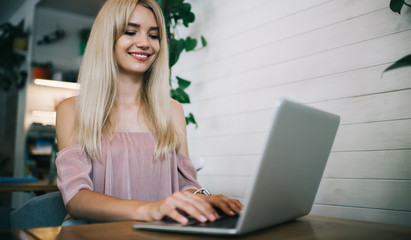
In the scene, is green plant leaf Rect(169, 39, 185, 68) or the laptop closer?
the laptop

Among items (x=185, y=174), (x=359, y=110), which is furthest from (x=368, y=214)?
(x=185, y=174)

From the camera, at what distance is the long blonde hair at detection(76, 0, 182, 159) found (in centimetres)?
136

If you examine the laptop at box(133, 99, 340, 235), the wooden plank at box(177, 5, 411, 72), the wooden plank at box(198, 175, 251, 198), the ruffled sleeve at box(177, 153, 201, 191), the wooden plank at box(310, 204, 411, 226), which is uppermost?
the wooden plank at box(177, 5, 411, 72)

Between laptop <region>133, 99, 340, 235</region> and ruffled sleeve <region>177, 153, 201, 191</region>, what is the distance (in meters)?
0.71

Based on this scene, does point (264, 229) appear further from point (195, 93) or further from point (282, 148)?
point (195, 93)

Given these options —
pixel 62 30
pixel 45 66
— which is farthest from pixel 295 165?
pixel 62 30

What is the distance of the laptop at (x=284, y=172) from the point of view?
591mm

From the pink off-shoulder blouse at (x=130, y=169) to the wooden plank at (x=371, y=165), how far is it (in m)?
0.69

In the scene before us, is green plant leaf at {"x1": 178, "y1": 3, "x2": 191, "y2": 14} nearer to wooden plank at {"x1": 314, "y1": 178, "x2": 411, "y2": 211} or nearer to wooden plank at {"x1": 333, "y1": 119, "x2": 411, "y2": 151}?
wooden plank at {"x1": 333, "y1": 119, "x2": 411, "y2": 151}

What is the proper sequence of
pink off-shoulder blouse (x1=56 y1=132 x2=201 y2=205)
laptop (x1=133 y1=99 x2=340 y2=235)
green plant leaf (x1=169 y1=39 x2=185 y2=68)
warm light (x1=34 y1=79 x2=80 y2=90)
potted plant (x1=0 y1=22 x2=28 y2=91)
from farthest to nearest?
potted plant (x1=0 y1=22 x2=28 y2=91) < warm light (x1=34 y1=79 x2=80 y2=90) < green plant leaf (x1=169 y1=39 x2=185 y2=68) < pink off-shoulder blouse (x1=56 y1=132 x2=201 y2=205) < laptop (x1=133 y1=99 x2=340 y2=235)

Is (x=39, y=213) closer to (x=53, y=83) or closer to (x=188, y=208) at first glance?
(x=188, y=208)

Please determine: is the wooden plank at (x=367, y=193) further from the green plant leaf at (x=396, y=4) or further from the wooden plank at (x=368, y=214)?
the green plant leaf at (x=396, y=4)

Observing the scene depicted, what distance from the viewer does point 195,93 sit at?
2.61 meters

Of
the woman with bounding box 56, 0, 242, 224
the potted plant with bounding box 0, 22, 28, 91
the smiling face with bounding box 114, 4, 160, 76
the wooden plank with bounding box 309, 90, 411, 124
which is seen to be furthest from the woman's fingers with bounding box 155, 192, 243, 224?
the potted plant with bounding box 0, 22, 28, 91
